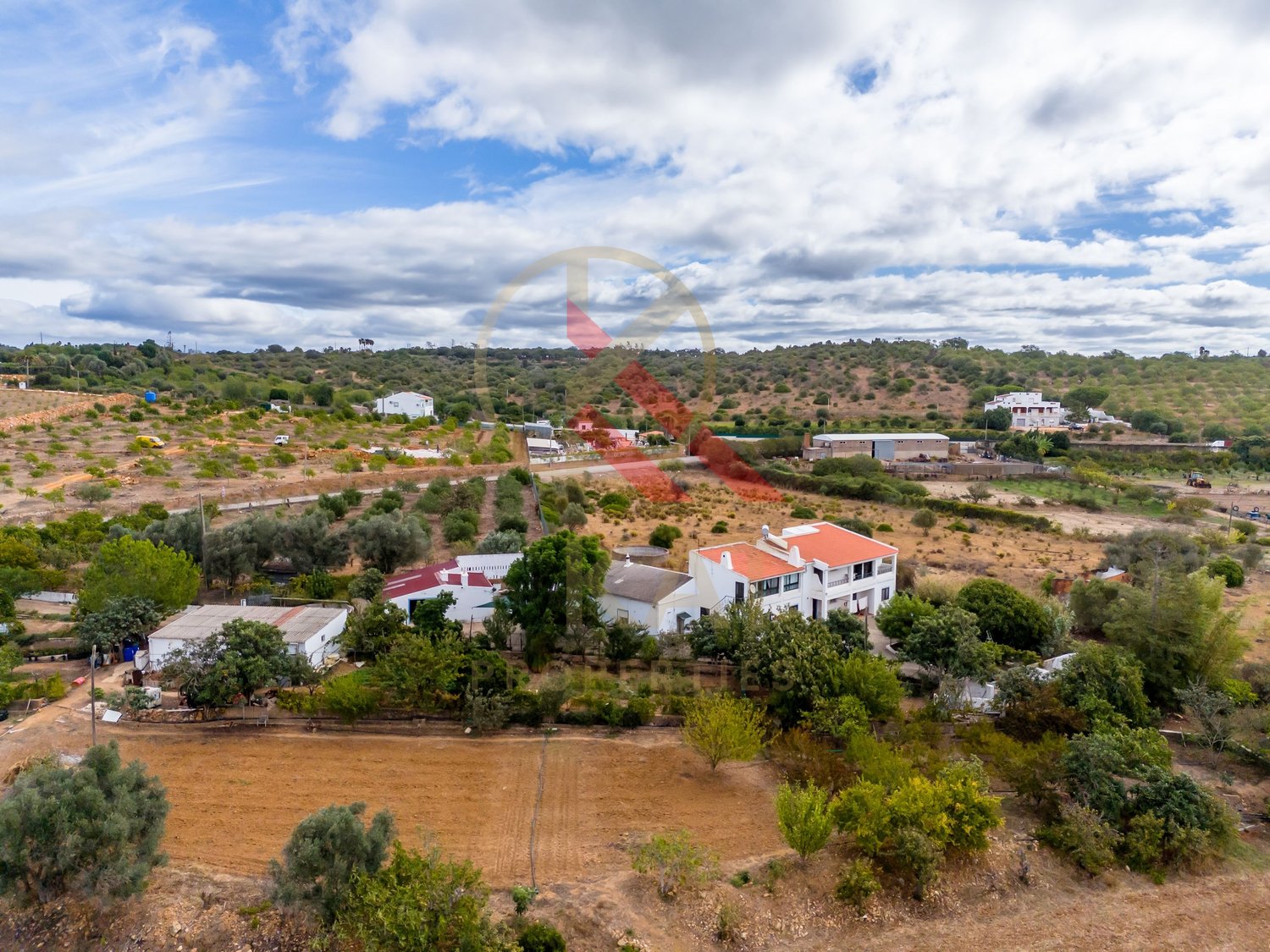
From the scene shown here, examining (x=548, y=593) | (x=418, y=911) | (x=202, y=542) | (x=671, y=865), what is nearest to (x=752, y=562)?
(x=548, y=593)

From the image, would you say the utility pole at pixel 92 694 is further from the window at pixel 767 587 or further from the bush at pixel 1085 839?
the bush at pixel 1085 839

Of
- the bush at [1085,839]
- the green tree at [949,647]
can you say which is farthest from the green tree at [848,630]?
the bush at [1085,839]

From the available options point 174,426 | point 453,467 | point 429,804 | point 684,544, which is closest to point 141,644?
point 429,804

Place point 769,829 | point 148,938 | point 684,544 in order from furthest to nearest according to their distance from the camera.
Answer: point 684,544 < point 769,829 < point 148,938

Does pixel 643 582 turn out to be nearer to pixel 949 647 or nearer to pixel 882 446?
pixel 949 647

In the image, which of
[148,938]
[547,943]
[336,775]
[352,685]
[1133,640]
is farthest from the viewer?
[1133,640]

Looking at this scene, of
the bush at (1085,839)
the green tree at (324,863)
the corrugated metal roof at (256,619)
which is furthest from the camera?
the corrugated metal roof at (256,619)

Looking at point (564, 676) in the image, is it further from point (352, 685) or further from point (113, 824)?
point (113, 824)

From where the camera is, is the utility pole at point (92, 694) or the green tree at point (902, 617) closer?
the utility pole at point (92, 694)
